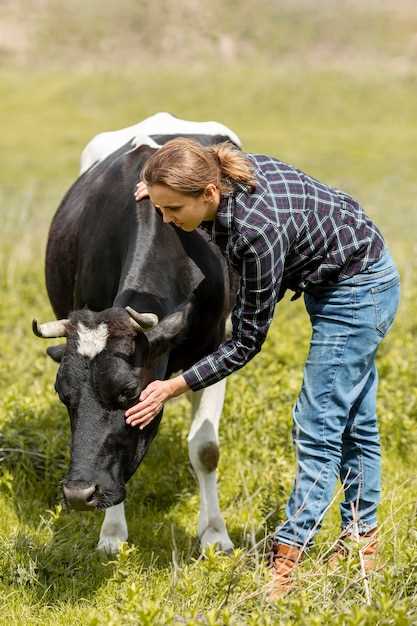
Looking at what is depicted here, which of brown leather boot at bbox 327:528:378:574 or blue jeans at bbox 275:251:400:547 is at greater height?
blue jeans at bbox 275:251:400:547

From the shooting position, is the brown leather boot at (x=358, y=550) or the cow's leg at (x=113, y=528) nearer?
the brown leather boot at (x=358, y=550)

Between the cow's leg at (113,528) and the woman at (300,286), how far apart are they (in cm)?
112

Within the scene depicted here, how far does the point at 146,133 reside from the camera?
271 inches

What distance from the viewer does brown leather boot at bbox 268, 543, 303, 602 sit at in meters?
4.13

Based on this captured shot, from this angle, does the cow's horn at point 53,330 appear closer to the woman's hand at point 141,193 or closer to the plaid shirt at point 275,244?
the plaid shirt at point 275,244

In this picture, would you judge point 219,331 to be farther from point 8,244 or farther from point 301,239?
point 8,244

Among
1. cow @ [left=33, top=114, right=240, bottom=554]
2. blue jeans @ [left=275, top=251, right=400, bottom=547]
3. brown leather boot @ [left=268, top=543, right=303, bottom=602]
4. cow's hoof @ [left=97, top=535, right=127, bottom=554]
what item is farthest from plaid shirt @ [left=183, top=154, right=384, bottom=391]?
cow's hoof @ [left=97, top=535, right=127, bottom=554]

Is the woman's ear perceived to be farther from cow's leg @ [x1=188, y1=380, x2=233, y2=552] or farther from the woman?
cow's leg @ [x1=188, y1=380, x2=233, y2=552]

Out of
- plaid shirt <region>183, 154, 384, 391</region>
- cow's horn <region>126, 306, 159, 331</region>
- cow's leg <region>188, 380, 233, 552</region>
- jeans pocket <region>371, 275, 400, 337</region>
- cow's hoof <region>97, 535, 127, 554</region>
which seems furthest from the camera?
cow's leg <region>188, 380, 233, 552</region>

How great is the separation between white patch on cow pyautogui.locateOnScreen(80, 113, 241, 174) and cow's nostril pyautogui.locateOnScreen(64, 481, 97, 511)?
2868mm

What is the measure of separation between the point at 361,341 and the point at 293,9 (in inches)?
1774

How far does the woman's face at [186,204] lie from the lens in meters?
4.05

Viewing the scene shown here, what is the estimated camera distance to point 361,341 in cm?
456

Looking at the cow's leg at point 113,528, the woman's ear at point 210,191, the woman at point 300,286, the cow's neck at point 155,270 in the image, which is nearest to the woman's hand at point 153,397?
the woman at point 300,286
